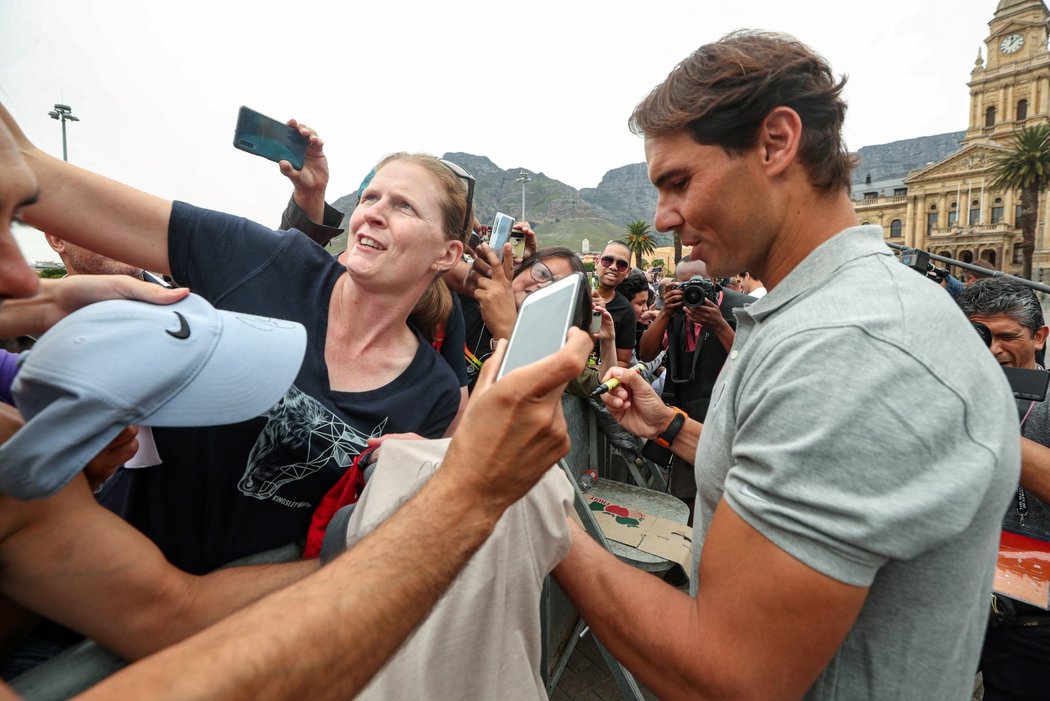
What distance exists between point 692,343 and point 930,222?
267ft

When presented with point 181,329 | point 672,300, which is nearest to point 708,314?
point 672,300

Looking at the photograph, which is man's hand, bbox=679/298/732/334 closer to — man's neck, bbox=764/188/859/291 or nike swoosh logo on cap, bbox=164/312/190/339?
man's neck, bbox=764/188/859/291

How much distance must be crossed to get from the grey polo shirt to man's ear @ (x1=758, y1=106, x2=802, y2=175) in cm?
40

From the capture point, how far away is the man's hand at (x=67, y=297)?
1.13m

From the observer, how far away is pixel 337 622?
81cm

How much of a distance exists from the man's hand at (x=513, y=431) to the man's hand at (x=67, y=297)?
0.77m

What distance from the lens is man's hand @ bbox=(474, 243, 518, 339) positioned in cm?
314

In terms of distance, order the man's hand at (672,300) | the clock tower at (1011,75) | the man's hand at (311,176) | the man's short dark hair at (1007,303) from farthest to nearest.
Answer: the clock tower at (1011,75) < the man's hand at (672,300) < the man's short dark hair at (1007,303) < the man's hand at (311,176)

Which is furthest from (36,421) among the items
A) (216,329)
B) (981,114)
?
(981,114)

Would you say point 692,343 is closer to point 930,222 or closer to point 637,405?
point 637,405

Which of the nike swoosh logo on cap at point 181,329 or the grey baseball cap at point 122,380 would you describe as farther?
the nike swoosh logo on cap at point 181,329

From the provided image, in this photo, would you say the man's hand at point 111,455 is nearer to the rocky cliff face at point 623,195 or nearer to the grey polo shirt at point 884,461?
the grey polo shirt at point 884,461

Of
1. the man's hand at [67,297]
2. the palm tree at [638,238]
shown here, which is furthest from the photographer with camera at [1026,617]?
the palm tree at [638,238]

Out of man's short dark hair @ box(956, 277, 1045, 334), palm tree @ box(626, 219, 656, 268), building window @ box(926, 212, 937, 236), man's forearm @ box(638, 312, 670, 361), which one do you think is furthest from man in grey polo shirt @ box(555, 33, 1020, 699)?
building window @ box(926, 212, 937, 236)
